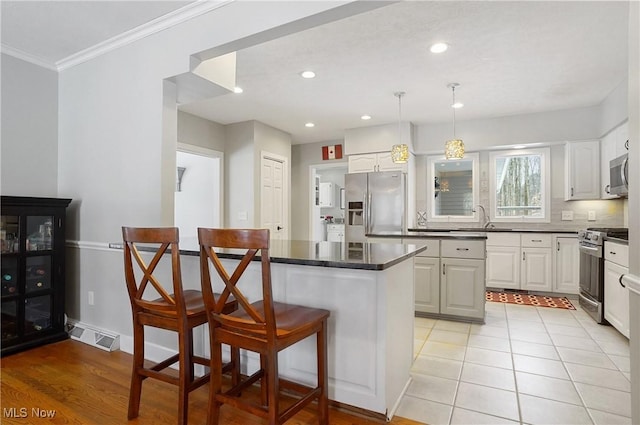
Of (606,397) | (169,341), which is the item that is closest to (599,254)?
(606,397)

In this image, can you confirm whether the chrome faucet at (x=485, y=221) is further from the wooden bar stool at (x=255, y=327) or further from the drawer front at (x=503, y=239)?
the wooden bar stool at (x=255, y=327)

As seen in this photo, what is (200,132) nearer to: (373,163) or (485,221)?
(373,163)

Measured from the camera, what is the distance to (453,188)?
18.5 ft

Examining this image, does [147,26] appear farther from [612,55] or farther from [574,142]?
[574,142]

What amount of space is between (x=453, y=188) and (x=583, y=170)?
1.70 m

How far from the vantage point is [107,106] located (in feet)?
9.43

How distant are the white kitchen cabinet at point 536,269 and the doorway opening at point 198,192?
14.7 ft

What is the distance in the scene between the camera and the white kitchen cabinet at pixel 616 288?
9.48 feet

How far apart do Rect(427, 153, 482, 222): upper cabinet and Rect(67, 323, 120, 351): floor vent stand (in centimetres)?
468

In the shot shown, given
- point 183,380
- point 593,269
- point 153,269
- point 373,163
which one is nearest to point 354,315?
point 183,380

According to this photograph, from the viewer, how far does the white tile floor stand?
191 centimetres

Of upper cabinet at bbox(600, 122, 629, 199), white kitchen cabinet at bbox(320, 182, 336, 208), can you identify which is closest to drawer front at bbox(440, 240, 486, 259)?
upper cabinet at bbox(600, 122, 629, 199)

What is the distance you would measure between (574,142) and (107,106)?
5.56m

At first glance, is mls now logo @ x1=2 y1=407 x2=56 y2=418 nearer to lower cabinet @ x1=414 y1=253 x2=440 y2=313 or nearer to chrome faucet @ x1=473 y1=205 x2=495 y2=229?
lower cabinet @ x1=414 y1=253 x2=440 y2=313
